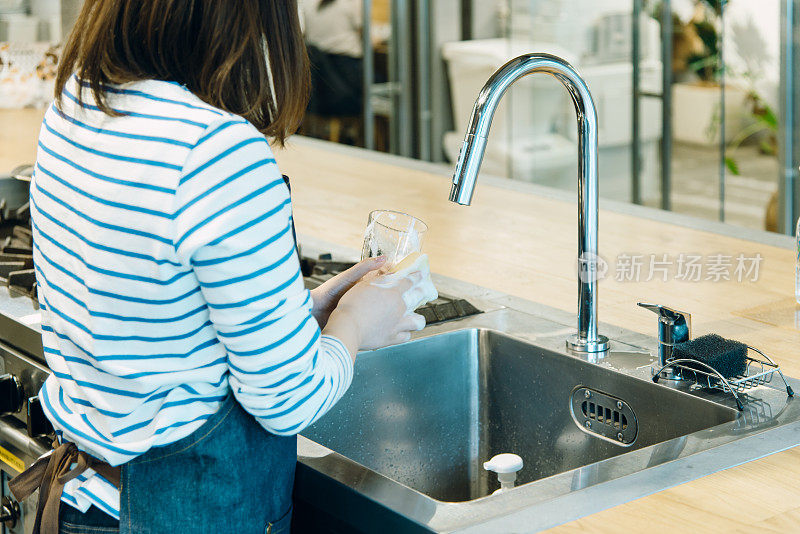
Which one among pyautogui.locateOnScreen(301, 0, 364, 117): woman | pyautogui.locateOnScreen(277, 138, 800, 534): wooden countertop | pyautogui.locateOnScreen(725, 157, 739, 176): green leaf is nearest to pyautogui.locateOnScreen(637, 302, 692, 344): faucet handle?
pyautogui.locateOnScreen(277, 138, 800, 534): wooden countertop

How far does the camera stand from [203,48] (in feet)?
2.86

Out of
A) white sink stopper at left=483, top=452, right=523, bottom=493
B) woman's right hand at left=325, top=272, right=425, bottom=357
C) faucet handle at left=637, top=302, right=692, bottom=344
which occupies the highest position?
woman's right hand at left=325, top=272, right=425, bottom=357

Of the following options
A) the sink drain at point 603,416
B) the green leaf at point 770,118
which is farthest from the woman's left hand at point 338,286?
the green leaf at point 770,118

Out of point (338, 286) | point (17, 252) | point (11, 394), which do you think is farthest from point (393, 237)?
point (17, 252)

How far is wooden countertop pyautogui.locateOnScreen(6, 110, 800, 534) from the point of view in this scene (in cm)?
91

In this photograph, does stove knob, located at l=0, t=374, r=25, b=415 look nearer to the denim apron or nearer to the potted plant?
the denim apron

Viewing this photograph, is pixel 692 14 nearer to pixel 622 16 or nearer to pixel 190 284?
pixel 622 16

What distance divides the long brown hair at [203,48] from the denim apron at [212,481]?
28 cm

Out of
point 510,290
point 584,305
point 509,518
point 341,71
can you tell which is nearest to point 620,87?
point 341,71

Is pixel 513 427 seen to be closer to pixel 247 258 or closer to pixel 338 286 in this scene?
pixel 338 286

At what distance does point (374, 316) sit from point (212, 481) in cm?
22

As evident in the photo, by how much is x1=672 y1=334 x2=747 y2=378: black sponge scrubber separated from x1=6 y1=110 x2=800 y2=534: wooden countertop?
97mm

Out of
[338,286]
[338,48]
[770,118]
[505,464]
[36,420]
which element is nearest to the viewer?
[338,286]

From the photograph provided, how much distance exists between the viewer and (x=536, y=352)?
1.37m
